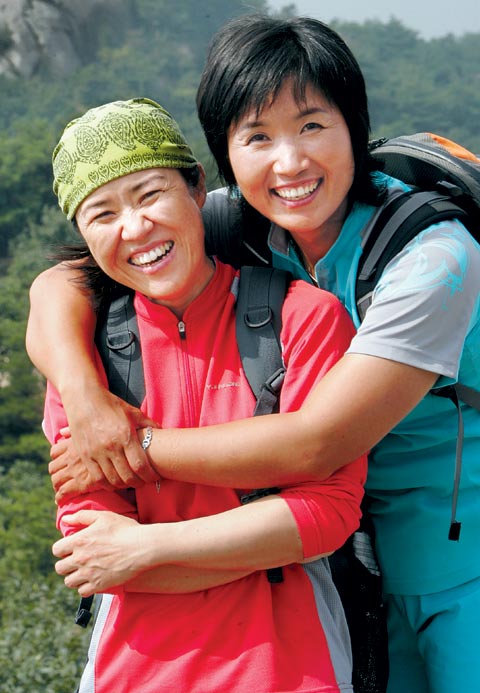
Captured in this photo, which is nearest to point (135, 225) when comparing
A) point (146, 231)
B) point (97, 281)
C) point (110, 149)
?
point (146, 231)

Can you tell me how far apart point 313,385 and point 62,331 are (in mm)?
556

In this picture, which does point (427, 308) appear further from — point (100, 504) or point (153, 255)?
point (100, 504)

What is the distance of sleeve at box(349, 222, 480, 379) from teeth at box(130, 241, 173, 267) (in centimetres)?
42

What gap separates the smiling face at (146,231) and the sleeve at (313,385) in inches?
9.2

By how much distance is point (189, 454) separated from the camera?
176 cm

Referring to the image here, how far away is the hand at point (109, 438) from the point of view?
180 cm

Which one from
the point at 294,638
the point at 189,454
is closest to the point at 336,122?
the point at 189,454

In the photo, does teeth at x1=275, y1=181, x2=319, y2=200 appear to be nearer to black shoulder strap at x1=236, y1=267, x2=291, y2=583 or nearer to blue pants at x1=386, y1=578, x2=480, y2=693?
black shoulder strap at x1=236, y1=267, x2=291, y2=583

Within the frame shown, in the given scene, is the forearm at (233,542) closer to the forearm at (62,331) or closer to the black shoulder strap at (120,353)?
the black shoulder strap at (120,353)

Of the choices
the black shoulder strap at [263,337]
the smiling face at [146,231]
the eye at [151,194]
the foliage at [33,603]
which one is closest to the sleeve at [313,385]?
the black shoulder strap at [263,337]

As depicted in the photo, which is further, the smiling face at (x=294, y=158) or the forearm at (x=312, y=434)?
the smiling face at (x=294, y=158)

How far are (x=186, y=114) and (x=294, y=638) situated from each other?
19.3 m

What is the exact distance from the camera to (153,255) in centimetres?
191

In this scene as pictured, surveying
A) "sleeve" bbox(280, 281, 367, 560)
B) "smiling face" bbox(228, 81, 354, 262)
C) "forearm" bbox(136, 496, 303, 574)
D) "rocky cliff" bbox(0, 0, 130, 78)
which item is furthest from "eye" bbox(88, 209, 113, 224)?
"rocky cliff" bbox(0, 0, 130, 78)
